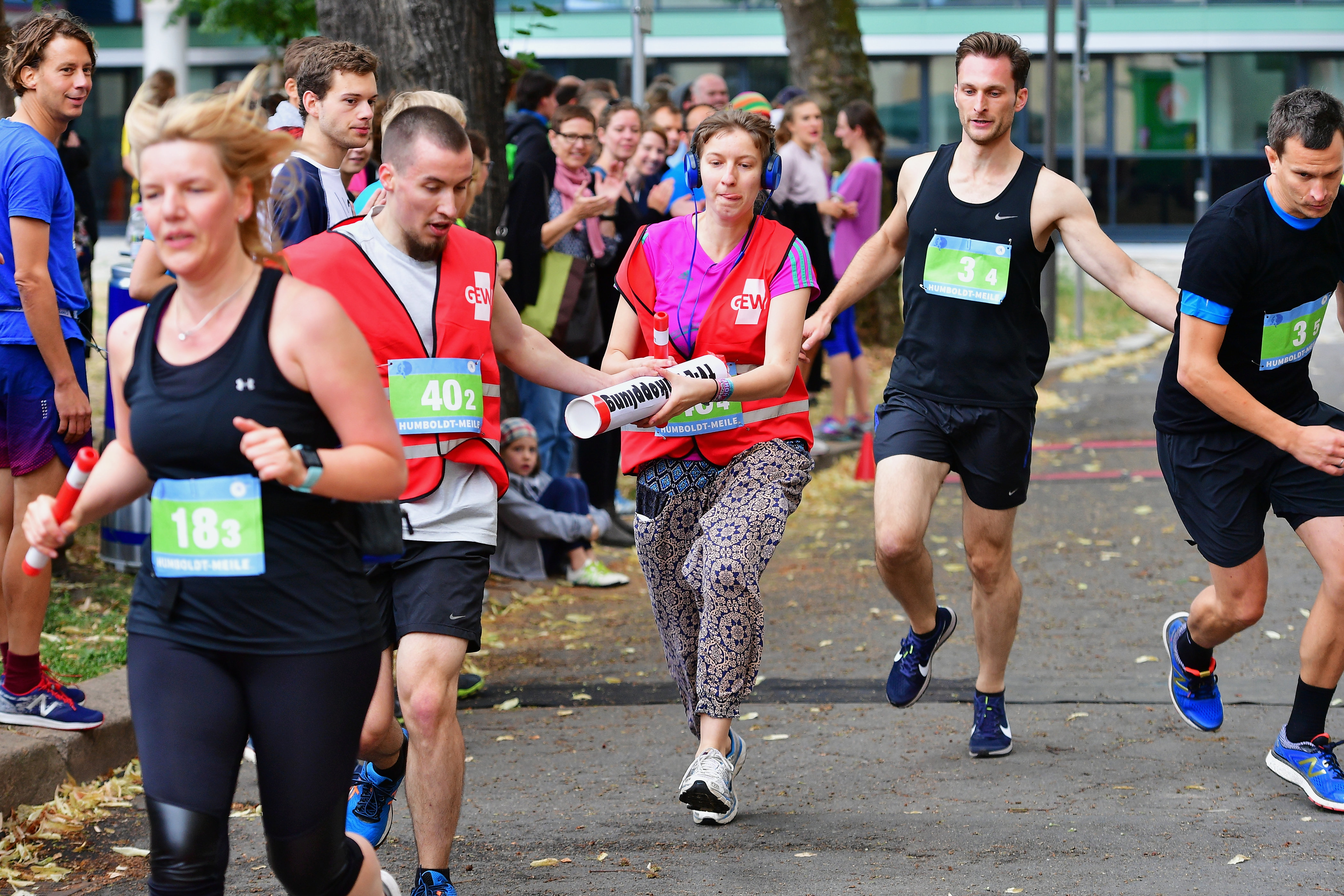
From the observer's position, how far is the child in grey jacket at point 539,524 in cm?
768

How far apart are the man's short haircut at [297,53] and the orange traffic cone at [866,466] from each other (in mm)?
5395

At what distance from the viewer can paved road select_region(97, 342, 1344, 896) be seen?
416 cm

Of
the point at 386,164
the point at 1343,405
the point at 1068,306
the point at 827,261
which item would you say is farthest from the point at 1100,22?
the point at 386,164

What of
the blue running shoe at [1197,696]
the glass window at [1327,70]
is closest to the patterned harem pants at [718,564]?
the blue running shoe at [1197,696]

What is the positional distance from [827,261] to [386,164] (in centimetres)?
626

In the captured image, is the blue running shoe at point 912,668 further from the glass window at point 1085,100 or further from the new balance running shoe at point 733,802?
the glass window at point 1085,100

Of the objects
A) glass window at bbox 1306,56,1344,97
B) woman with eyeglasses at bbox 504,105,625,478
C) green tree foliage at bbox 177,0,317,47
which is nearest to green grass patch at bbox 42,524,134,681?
woman with eyeglasses at bbox 504,105,625,478

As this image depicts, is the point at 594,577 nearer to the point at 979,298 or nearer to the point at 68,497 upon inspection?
the point at 979,298

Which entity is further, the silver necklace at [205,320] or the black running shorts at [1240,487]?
the black running shorts at [1240,487]

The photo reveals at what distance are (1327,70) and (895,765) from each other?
33396 mm

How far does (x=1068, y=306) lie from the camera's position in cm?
2308

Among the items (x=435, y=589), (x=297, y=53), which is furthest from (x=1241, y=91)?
(x=435, y=589)

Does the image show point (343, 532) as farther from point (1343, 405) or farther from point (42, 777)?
point (1343, 405)

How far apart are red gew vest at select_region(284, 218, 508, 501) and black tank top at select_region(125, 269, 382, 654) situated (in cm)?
83
